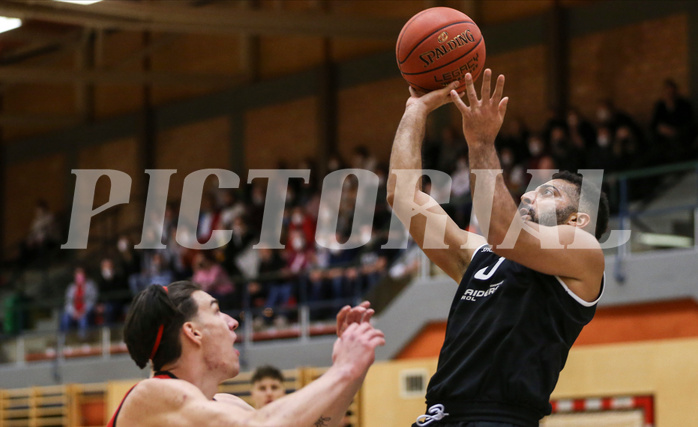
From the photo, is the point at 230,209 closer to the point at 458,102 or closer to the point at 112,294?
the point at 112,294

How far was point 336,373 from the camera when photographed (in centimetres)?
346

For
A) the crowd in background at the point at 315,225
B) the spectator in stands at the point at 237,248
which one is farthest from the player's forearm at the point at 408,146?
the spectator in stands at the point at 237,248

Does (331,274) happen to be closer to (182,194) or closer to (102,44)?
(182,194)

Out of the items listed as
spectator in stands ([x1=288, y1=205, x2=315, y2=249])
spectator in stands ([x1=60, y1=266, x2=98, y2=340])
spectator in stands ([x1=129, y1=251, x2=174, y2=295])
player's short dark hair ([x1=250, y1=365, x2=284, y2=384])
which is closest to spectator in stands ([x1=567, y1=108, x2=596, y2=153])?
spectator in stands ([x1=288, y1=205, x2=315, y2=249])

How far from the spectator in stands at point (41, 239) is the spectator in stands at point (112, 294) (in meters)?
3.97

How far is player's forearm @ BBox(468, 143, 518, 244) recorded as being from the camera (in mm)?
3693

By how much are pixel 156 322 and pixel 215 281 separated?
10711 millimetres

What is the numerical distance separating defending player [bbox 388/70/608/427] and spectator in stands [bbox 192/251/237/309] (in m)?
10.1

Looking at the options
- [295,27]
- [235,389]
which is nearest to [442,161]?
[295,27]

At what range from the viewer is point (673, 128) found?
40.5 feet

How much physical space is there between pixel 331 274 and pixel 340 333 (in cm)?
963

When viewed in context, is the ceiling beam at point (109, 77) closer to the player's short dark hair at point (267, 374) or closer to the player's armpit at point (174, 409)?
the player's short dark hair at point (267, 374)

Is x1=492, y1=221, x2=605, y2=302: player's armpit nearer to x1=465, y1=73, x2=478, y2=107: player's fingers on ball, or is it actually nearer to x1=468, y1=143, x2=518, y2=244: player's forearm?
x1=468, y1=143, x2=518, y2=244: player's forearm

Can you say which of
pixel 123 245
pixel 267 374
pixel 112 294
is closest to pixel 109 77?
pixel 123 245
